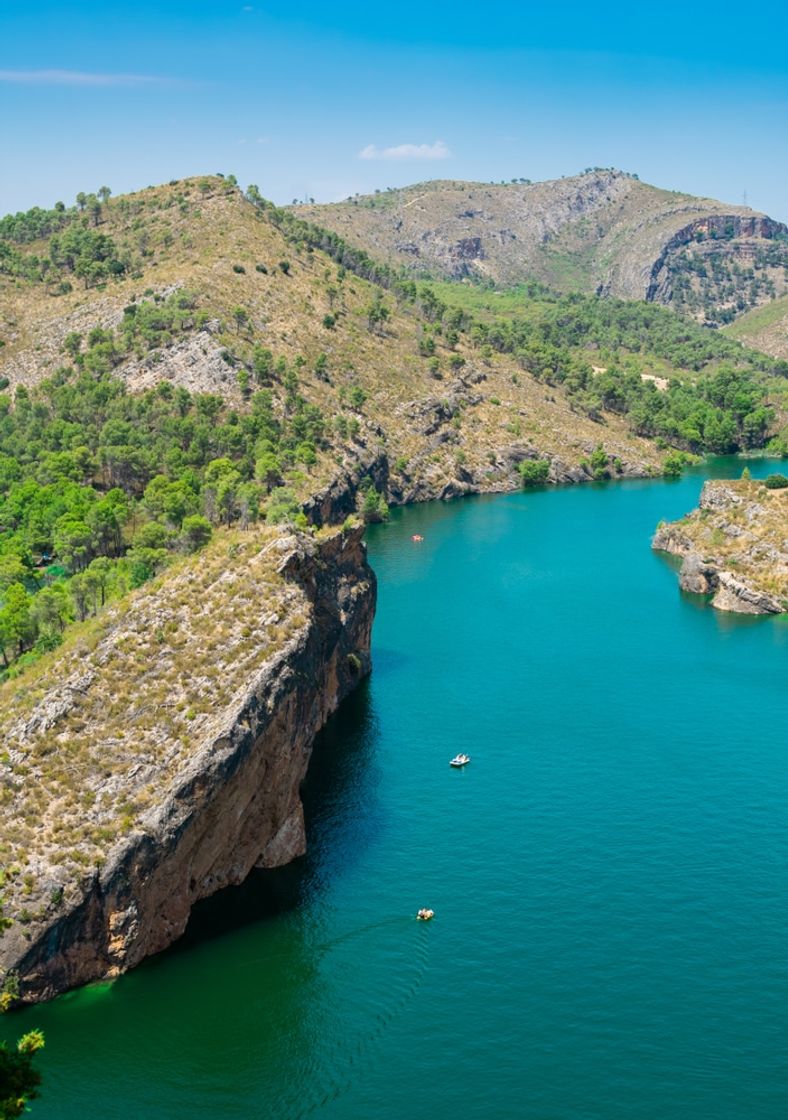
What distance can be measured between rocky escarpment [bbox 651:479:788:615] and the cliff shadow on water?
208 ft

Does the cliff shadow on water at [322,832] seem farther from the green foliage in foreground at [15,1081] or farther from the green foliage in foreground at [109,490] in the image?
the green foliage in foreground at [15,1081]

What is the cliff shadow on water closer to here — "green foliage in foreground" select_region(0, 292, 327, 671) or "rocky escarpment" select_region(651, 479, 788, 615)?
"green foliage in foreground" select_region(0, 292, 327, 671)

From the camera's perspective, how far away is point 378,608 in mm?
147750

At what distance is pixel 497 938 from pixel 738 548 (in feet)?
330

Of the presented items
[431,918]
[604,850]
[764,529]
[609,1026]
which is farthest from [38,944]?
[764,529]

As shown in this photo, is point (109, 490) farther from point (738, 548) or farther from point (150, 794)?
point (150, 794)

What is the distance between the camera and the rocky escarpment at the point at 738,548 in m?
148

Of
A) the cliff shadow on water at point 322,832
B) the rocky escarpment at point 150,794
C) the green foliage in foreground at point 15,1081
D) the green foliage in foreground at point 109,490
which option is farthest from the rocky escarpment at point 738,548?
the green foliage in foreground at point 15,1081

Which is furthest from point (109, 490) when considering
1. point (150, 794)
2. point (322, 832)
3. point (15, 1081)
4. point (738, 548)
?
point (15, 1081)

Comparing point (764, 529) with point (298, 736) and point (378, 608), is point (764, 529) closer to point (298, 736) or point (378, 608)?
point (378, 608)

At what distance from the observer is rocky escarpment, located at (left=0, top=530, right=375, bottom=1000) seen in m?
64.4

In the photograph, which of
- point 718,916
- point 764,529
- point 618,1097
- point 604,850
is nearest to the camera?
point 618,1097

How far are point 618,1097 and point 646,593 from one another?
10368 cm

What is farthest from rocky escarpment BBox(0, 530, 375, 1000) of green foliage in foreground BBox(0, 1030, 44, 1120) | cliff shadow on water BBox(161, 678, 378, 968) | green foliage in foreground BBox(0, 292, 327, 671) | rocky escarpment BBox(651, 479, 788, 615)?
rocky escarpment BBox(651, 479, 788, 615)
